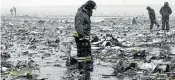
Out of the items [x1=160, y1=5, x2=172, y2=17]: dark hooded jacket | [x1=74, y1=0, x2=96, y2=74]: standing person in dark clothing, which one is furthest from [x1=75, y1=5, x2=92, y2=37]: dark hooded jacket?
[x1=160, y1=5, x2=172, y2=17]: dark hooded jacket

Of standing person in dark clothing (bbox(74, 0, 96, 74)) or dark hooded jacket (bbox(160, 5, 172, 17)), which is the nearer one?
standing person in dark clothing (bbox(74, 0, 96, 74))

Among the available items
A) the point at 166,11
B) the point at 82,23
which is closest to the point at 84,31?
the point at 82,23

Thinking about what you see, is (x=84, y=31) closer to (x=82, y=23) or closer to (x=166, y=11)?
(x=82, y=23)

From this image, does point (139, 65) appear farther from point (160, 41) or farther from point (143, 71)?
point (160, 41)

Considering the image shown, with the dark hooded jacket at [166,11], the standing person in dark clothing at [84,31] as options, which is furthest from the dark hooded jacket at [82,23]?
the dark hooded jacket at [166,11]

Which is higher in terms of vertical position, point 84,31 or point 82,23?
point 82,23

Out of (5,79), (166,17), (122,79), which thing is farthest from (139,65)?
(166,17)

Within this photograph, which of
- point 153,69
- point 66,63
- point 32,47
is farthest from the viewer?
point 32,47

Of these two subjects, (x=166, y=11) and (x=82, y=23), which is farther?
(x=166, y=11)

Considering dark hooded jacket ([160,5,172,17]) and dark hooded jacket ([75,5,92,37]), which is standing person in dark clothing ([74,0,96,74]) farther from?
dark hooded jacket ([160,5,172,17])

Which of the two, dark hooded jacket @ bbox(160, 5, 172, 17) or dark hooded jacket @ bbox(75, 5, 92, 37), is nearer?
dark hooded jacket @ bbox(75, 5, 92, 37)

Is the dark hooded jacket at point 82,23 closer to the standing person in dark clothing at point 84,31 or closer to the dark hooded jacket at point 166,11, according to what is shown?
the standing person in dark clothing at point 84,31
